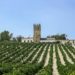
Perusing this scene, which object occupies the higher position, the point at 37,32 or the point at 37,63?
the point at 37,32

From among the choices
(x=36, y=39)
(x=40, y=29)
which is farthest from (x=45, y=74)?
(x=40, y=29)

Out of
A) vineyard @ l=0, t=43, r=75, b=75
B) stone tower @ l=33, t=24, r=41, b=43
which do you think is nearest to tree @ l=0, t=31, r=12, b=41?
stone tower @ l=33, t=24, r=41, b=43

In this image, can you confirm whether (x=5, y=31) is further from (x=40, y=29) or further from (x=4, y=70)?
(x=4, y=70)

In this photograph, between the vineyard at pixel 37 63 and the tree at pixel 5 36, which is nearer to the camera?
the vineyard at pixel 37 63

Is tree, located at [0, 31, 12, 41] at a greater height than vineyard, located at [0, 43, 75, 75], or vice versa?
tree, located at [0, 31, 12, 41]

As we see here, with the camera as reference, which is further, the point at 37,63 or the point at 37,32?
the point at 37,32

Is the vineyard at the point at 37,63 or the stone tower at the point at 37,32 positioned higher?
the stone tower at the point at 37,32

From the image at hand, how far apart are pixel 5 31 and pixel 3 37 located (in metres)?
13.7

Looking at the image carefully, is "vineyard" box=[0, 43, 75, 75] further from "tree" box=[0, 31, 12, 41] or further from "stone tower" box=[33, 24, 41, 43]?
"tree" box=[0, 31, 12, 41]

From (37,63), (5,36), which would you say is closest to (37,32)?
(5,36)

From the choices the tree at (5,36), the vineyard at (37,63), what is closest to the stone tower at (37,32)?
the tree at (5,36)

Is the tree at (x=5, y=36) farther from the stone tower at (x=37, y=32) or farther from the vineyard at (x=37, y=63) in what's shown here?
the vineyard at (x=37, y=63)

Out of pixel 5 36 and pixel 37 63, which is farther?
pixel 5 36

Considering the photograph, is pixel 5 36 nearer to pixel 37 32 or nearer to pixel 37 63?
pixel 37 32
